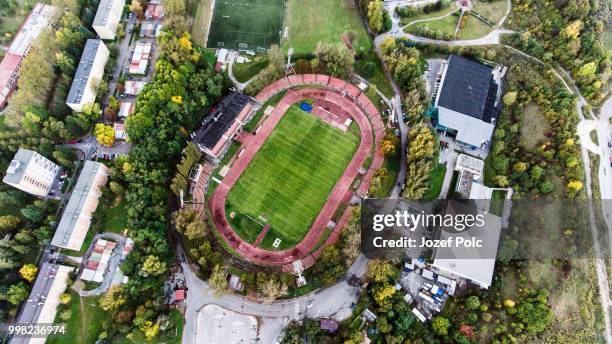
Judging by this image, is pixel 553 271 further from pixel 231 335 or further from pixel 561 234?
pixel 231 335

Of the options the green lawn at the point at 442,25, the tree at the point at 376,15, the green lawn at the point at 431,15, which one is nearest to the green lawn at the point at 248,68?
the tree at the point at 376,15

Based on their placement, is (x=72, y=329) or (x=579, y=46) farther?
(x=579, y=46)

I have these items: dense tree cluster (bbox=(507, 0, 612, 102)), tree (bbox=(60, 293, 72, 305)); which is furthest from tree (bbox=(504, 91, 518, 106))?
tree (bbox=(60, 293, 72, 305))

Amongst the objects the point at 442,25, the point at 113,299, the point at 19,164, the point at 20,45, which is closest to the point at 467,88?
the point at 442,25

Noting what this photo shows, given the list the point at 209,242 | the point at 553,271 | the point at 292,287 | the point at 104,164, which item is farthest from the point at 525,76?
the point at 104,164

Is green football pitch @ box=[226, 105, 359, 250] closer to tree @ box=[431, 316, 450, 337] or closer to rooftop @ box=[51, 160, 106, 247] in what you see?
rooftop @ box=[51, 160, 106, 247]
